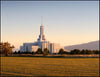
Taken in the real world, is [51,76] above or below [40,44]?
below

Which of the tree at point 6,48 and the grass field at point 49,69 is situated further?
the tree at point 6,48

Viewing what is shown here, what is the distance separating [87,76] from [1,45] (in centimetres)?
10724

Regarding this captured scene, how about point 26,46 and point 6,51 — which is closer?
point 6,51

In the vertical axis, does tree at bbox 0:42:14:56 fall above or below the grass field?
above

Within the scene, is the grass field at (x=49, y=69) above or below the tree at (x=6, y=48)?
below

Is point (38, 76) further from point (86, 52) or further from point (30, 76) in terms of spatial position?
point (86, 52)

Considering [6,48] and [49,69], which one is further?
[6,48]

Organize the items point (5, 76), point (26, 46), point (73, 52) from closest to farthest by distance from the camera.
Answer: point (5, 76) → point (73, 52) → point (26, 46)

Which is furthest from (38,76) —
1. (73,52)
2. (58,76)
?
(73,52)

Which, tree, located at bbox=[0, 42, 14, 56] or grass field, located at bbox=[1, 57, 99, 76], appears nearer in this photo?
grass field, located at bbox=[1, 57, 99, 76]

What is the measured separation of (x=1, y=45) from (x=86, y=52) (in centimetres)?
5417

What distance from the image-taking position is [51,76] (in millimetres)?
15188

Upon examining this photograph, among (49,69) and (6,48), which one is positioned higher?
(6,48)

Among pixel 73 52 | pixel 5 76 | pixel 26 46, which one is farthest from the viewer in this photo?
pixel 26 46
